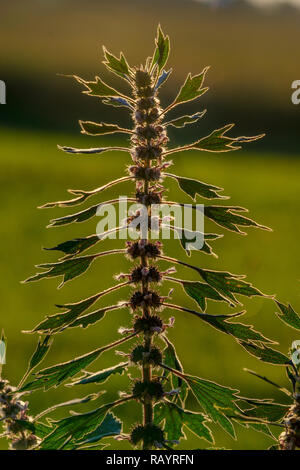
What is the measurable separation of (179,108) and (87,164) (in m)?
9.69

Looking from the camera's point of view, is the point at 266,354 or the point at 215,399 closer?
the point at 266,354

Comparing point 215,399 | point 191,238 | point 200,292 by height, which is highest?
point 191,238

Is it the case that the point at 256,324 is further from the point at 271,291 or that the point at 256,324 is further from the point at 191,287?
the point at 191,287

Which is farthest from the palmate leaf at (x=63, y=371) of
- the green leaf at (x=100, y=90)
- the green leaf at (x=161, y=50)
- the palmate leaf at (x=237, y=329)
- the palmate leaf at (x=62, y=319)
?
the green leaf at (x=161, y=50)

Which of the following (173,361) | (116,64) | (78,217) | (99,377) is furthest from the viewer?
(173,361)

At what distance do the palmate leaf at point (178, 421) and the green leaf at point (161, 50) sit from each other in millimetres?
1377

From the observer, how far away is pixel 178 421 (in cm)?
257

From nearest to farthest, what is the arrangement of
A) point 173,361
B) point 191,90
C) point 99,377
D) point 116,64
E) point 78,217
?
point 99,377
point 78,217
point 116,64
point 191,90
point 173,361

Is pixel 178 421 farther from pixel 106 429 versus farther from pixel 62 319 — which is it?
pixel 62 319

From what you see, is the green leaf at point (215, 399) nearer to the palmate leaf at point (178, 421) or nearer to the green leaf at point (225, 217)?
the palmate leaf at point (178, 421)

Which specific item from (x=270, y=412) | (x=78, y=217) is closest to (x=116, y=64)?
(x=78, y=217)

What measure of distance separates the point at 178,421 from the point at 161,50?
5.16 ft

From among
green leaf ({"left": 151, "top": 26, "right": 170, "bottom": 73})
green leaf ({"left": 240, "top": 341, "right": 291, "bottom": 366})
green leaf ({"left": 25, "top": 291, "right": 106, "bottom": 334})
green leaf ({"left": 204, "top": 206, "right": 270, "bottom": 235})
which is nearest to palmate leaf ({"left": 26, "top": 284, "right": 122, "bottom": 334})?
green leaf ({"left": 25, "top": 291, "right": 106, "bottom": 334})

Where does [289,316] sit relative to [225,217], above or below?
below
